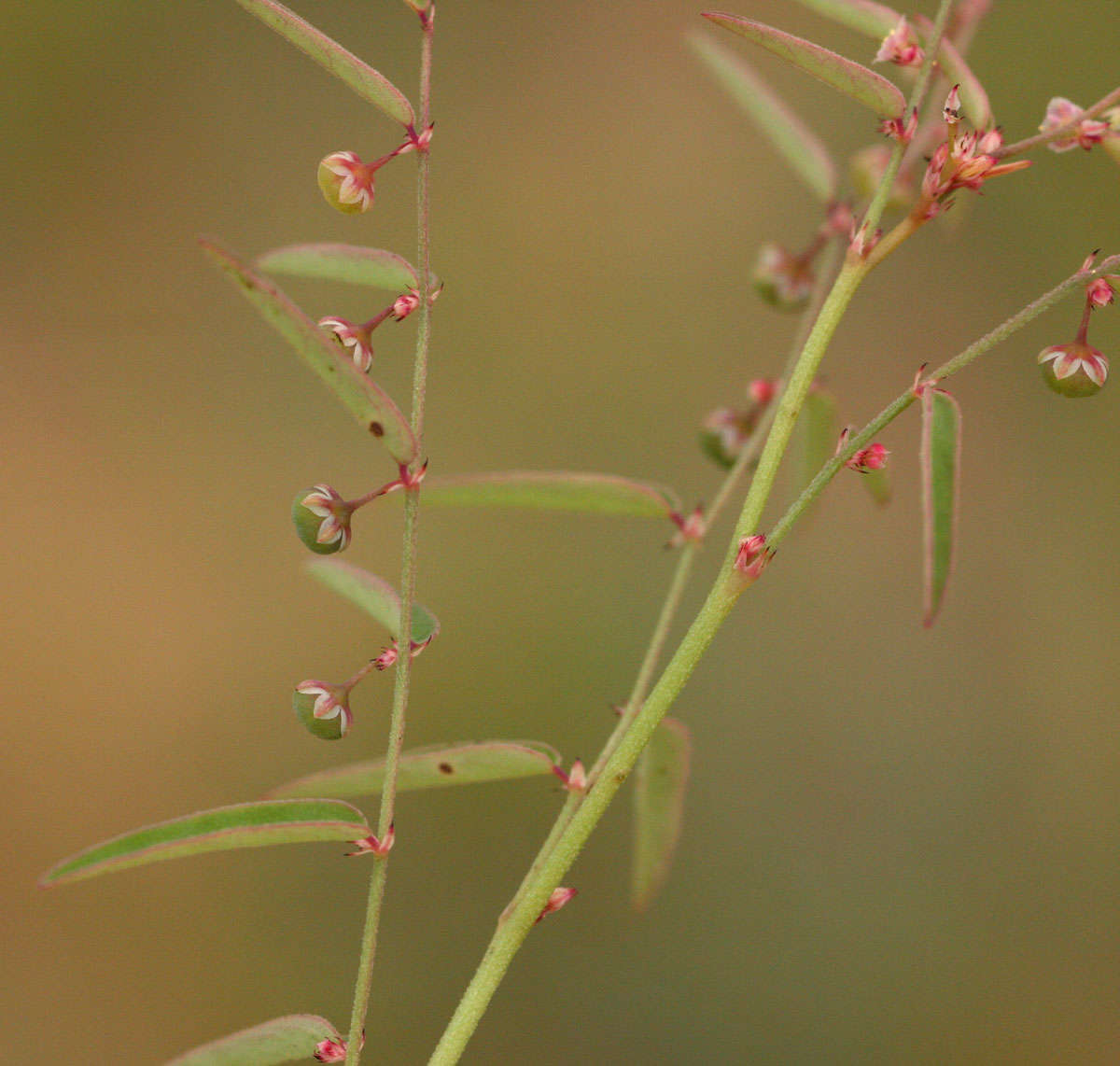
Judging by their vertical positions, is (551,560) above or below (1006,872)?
above

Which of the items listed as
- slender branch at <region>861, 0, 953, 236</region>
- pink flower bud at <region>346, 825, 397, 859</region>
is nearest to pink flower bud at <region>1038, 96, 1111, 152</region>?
slender branch at <region>861, 0, 953, 236</region>

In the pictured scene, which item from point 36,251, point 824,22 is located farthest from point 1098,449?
point 36,251

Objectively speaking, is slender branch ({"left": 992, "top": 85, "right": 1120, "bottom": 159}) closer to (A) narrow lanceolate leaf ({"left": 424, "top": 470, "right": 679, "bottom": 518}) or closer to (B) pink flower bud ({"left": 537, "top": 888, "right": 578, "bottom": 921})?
(A) narrow lanceolate leaf ({"left": 424, "top": 470, "right": 679, "bottom": 518})

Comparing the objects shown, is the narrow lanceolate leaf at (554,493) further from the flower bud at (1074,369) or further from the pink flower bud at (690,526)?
the flower bud at (1074,369)

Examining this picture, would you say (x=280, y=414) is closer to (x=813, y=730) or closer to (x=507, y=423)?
(x=507, y=423)

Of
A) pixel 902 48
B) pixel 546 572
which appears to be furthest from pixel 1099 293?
pixel 546 572

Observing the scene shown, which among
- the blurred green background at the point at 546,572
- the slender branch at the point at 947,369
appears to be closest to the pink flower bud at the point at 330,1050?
the slender branch at the point at 947,369
